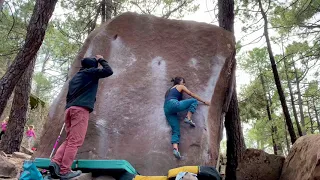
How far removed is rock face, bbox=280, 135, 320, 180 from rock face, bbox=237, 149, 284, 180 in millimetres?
221

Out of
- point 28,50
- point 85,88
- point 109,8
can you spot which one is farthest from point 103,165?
point 109,8

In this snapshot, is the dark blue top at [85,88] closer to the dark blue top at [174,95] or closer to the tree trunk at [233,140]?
the dark blue top at [174,95]

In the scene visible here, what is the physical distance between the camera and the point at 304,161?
503cm

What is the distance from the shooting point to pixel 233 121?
8805 millimetres

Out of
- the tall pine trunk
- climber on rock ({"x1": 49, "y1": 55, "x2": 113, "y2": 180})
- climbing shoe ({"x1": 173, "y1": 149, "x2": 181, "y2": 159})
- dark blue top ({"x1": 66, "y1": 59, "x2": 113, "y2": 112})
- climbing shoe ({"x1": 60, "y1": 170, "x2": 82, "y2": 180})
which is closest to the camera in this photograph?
climbing shoe ({"x1": 60, "y1": 170, "x2": 82, "y2": 180})

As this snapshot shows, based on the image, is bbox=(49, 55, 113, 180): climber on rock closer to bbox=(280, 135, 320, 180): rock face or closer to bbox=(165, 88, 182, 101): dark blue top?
bbox=(165, 88, 182, 101): dark blue top

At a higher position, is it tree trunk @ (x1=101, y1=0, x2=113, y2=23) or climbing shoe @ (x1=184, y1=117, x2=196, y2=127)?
tree trunk @ (x1=101, y1=0, x2=113, y2=23)

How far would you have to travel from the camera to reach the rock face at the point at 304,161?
425 cm

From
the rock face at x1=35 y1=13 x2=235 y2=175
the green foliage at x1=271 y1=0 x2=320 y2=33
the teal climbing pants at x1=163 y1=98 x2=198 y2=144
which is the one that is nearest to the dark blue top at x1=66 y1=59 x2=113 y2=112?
the rock face at x1=35 y1=13 x2=235 y2=175

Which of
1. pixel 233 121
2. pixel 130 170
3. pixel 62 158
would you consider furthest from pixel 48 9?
pixel 233 121

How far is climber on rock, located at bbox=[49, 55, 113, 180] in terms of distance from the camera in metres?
4.10

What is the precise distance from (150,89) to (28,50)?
2.56 metres

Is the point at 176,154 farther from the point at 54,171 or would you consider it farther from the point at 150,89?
the point at 54,171

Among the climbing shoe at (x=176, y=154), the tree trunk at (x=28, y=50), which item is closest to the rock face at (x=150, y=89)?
the climbing shoe at (x=176, y=154)
